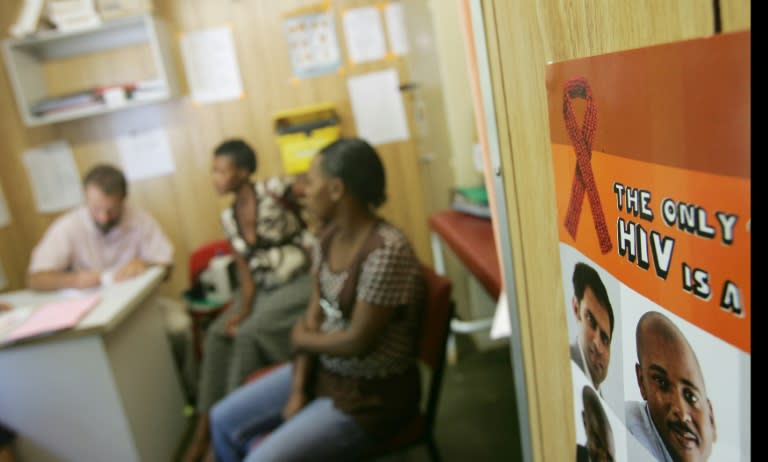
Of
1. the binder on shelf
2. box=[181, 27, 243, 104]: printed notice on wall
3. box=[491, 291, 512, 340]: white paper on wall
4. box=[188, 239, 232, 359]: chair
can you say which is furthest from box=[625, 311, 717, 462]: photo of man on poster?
box=[181, 27, 243, 104]: printed notice on wall

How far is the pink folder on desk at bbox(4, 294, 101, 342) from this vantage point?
1.73 metres

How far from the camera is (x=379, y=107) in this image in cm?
303

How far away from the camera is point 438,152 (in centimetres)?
264

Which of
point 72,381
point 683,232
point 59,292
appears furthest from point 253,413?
point 683,232

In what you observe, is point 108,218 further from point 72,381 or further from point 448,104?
point 448,104

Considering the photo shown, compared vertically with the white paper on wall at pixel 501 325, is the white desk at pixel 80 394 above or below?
below

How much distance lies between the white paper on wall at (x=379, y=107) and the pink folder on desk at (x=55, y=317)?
63.5 inches

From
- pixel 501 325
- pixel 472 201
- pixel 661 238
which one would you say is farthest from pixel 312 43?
pixel 661 238

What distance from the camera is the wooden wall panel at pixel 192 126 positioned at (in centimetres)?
291

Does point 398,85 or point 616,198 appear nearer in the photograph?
point 616,198

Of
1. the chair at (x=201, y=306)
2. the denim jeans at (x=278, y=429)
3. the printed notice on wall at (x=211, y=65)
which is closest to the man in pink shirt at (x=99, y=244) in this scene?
the chair at (x=201, y=306)

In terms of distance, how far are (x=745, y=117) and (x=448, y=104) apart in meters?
2.25

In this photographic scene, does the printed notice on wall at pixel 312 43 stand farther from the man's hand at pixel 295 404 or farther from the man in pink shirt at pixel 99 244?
the man's hand at pixel 295 404

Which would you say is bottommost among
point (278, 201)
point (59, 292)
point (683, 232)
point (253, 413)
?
point (253, 413)
